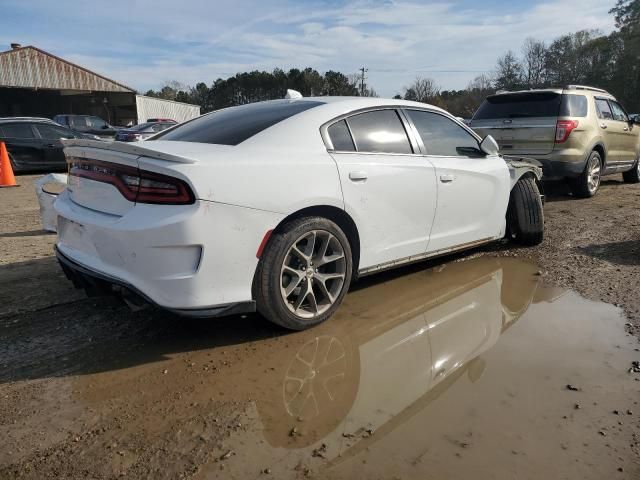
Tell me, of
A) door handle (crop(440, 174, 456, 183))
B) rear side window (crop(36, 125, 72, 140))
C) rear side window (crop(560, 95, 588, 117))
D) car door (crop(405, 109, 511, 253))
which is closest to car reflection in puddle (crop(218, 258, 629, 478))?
car door (crop(405, 109, 511, 253))

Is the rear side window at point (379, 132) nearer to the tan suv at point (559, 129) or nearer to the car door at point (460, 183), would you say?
the car door at point (460, 183)

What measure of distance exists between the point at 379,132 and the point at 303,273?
1296 millimetres

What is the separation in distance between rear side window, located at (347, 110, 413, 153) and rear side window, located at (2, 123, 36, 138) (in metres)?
12.2

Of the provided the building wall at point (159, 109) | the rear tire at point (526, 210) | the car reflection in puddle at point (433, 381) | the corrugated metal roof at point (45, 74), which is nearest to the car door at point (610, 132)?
the rear tire at point (526, 210)

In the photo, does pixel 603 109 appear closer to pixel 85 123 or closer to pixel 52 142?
pixel 52 142

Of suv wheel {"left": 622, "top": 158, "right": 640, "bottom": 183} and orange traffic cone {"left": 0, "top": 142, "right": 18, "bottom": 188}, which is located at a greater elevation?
orange traffic cone {"left": 0, "top": 142, "right": 18, "bottom": 188}

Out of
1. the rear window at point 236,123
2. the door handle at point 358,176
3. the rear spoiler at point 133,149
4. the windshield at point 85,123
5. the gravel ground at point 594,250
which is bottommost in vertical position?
→ the gravel ground at point 594,250

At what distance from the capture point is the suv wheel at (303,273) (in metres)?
3.03

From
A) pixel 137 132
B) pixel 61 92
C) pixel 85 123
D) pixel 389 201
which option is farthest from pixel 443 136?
pixel 61 92

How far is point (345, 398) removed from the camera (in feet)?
8.46

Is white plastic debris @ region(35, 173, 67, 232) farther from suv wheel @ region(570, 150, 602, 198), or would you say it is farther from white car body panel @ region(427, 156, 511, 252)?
suv wheel @ region(570, 150, 602, 198)

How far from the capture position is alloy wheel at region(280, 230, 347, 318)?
125 inches

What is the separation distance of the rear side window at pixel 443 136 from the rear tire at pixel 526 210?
892 millimetres

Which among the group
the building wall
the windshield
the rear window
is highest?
the building wall
